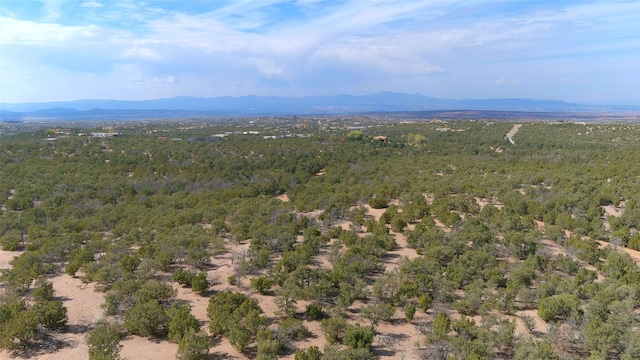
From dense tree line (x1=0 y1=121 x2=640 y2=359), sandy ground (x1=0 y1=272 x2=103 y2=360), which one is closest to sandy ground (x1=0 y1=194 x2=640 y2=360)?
sandy ground (x1=0 y1=272 x2=103 y2=360)

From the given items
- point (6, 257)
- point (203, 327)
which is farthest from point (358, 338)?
point (6, 257)

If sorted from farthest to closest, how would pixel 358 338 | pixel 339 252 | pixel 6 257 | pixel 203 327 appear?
pixel 339 252 → pixel 6 257 → pixel 203 327 → pixel 358 338

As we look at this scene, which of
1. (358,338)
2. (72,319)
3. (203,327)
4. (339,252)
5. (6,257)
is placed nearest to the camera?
(358,338)

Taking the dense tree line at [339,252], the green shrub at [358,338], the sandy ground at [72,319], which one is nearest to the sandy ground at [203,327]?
the sandy ground at [72,319]

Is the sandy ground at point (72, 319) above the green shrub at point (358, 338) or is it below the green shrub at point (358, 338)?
below

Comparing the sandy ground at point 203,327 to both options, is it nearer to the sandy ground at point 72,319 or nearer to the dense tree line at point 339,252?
the sandy ground at point 72,319

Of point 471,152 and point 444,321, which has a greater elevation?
point 471,152

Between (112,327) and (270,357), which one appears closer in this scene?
(270,357)

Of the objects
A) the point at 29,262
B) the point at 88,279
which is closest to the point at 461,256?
the point at 88,279

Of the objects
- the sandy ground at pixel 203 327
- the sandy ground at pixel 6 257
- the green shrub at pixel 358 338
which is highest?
the sandy ground at pixel 6 257

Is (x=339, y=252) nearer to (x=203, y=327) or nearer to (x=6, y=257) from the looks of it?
(x=203, y=327)

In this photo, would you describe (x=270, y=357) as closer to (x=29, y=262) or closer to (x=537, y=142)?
(x=29, y=262)
